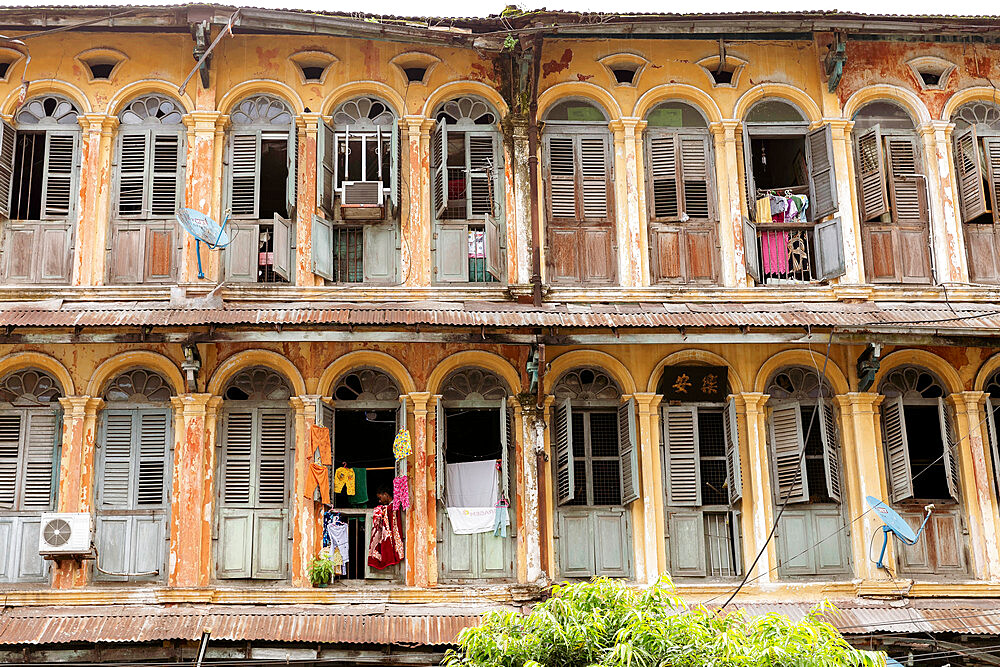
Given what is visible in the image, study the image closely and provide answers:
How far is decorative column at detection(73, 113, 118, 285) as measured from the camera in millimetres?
11680

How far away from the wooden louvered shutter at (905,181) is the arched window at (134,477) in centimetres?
755

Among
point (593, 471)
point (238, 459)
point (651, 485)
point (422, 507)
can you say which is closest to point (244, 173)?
point (238, 459)

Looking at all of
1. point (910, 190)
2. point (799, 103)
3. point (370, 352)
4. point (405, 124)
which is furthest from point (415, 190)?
point (910, 190)

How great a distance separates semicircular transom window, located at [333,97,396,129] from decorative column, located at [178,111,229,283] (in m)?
1.15

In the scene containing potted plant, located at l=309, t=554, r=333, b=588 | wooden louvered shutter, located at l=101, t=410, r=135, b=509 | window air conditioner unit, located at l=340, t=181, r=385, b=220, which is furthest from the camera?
window air conditioner unit, located at l=340, t=181, r=385, b=220

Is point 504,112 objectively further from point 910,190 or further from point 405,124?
point 910,190

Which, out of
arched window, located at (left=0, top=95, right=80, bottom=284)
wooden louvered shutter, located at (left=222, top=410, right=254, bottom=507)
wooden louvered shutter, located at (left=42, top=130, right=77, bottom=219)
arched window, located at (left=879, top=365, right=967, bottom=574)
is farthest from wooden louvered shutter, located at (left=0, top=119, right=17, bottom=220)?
arched window, located at (left=879, top=365, right=967, bottom=574)

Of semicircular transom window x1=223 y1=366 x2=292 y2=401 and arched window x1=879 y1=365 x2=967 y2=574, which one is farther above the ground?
semicircular transom window x1=223 y1=366 x2=292 y2=401

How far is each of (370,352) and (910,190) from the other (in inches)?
227

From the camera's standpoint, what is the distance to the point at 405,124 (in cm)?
1221

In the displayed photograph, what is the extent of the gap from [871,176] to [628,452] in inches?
150

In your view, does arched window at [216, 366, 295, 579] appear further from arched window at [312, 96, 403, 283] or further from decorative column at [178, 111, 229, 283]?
arched window at [312, 96, 403, 283]

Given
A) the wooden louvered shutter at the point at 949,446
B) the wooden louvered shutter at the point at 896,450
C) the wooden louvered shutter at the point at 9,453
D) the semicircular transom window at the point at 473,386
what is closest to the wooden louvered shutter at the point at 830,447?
the wooden louvered shutter at the point at 896,450

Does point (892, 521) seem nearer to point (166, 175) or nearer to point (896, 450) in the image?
point (896, 450)
